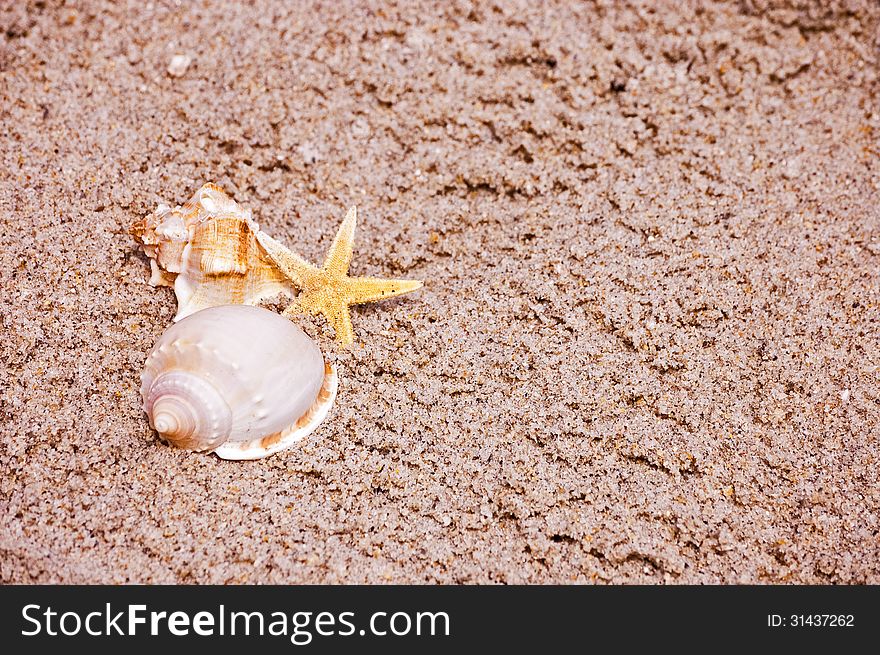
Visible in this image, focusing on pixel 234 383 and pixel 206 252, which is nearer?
pixel 234 383

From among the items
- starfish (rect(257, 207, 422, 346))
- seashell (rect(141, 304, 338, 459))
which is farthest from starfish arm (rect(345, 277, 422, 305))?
seashell (rect(141, 304, 338, 459))

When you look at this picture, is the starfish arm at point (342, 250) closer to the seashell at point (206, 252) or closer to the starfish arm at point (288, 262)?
the starfish arm at point (288, 262)

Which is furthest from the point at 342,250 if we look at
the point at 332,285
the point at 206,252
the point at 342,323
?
the point at 206,252

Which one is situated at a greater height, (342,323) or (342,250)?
(342,250)

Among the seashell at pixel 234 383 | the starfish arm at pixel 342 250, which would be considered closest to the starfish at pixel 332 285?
the starfish arm at pixel 342 250

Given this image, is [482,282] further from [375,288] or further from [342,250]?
[342,250]

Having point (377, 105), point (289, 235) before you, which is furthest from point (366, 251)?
point (377, 105)
